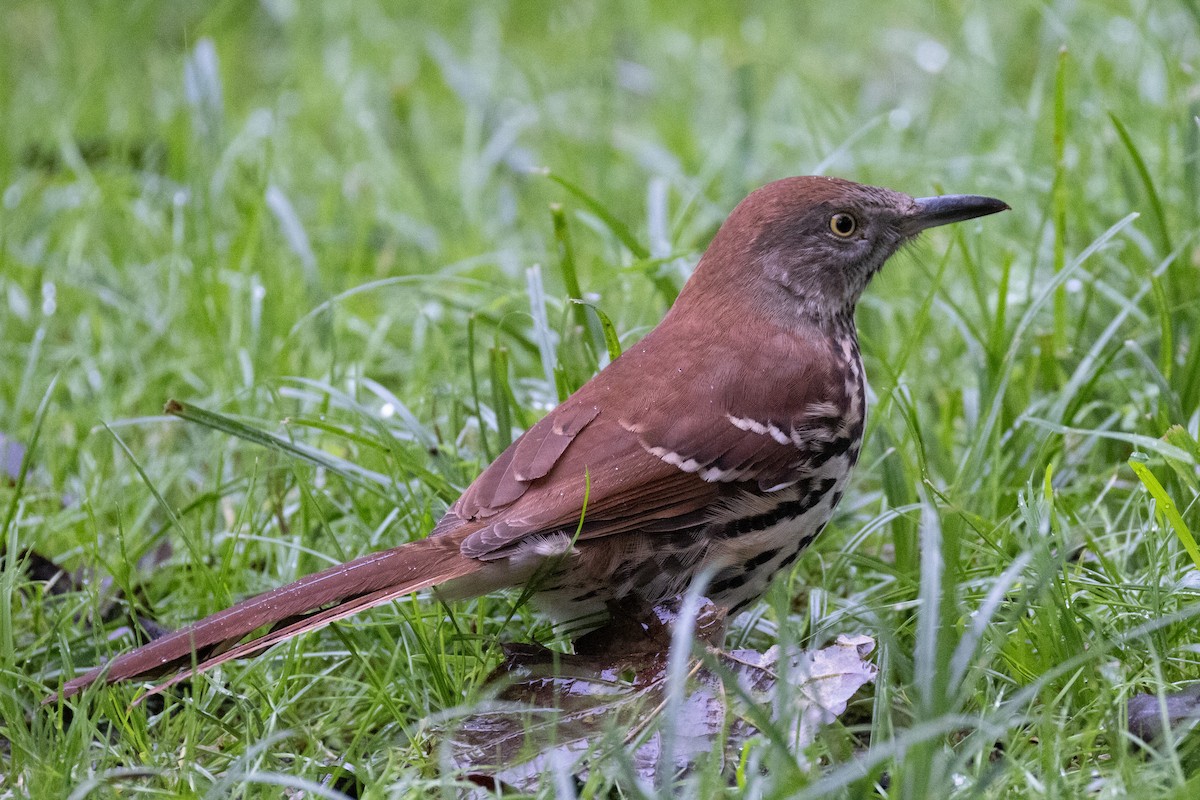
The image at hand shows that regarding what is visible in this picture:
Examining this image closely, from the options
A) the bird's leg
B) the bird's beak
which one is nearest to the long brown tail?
the bird's leg

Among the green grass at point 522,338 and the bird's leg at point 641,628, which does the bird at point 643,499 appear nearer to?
the bird's leg at point 641,628

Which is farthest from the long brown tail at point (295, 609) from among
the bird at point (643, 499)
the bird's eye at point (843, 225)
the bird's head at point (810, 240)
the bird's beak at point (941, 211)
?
the bird's beak at point (941, 211)

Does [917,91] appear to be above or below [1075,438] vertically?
above

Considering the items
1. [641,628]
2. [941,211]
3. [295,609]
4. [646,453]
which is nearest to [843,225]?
[941,211]

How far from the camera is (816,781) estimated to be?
202cm

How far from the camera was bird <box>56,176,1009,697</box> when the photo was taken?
2.54m

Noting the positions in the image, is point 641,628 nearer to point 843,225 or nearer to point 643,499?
point 643,499

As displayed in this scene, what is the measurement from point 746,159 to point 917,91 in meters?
1.40

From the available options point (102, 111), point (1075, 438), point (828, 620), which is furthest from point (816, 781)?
point (102, 111)

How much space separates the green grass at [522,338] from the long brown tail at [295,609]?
0.08 m

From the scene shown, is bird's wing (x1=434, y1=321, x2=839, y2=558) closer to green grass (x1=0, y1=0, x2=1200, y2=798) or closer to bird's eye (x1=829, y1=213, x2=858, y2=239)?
green grass (x1=0, y1=0, x2=1200, y2=798)

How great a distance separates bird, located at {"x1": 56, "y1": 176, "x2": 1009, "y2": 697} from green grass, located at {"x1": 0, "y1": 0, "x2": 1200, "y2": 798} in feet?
0.48

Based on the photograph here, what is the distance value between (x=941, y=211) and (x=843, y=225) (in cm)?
27

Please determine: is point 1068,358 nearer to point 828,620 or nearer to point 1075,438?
point 1075,438
